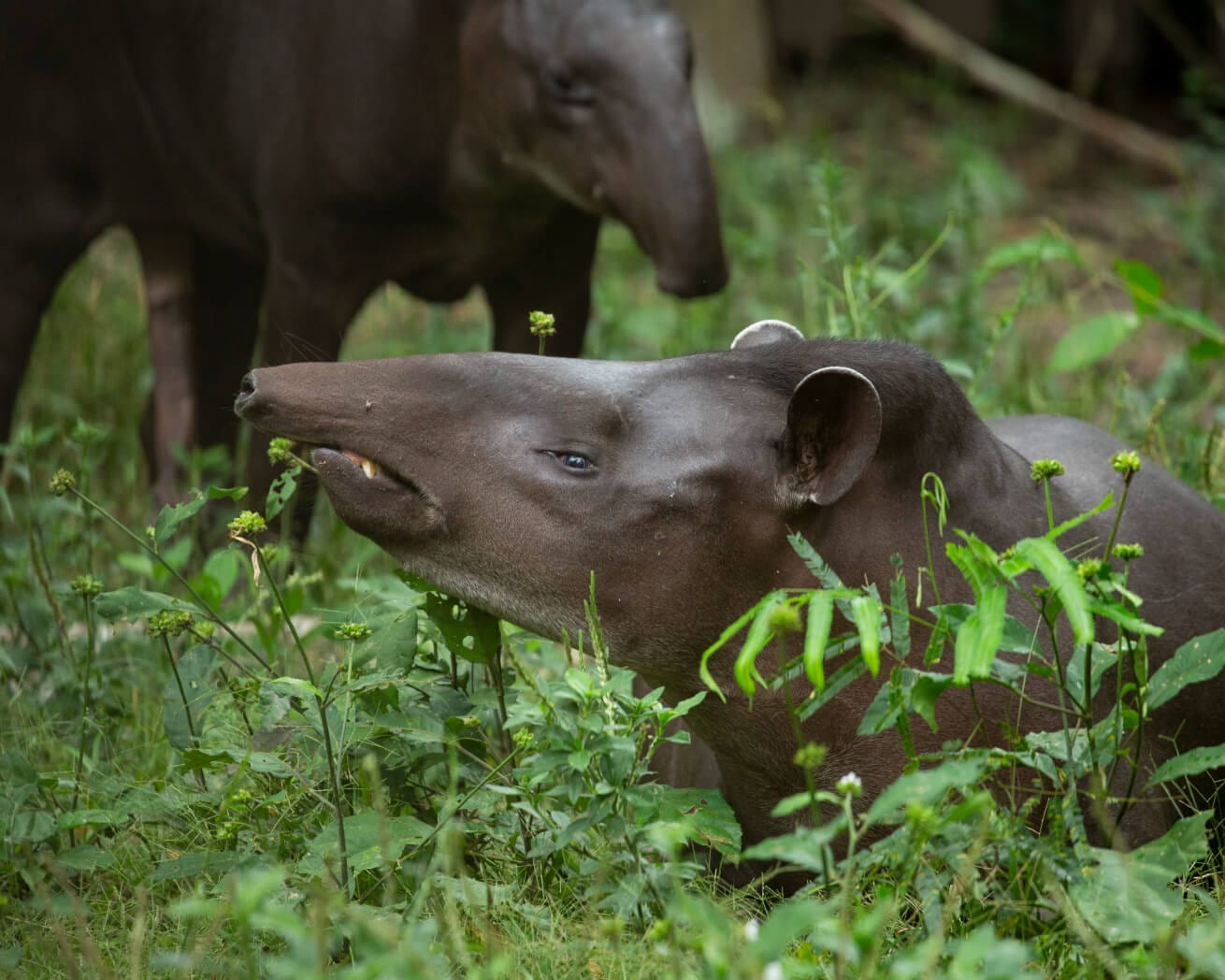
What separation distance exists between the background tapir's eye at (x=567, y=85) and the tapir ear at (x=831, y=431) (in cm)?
175

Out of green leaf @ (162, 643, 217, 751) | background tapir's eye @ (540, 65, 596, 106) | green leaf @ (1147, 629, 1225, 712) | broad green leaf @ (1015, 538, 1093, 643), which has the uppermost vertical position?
broad green leaf @ (1015, 538, 1093, 643)

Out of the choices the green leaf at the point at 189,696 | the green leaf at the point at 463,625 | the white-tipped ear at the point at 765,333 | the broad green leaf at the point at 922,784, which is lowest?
the green leaf at the point at 189,696

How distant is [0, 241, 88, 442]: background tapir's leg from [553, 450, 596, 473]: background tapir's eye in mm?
2537

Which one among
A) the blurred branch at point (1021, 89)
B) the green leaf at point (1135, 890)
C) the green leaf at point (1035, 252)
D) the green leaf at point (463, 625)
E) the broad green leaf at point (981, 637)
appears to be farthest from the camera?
the blurred branch at point (1021, 89)

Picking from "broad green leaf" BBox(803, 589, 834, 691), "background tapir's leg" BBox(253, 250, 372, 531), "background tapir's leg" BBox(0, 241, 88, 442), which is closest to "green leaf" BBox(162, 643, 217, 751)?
"background tapir's leg" BBox(253, 250, 372, 531)

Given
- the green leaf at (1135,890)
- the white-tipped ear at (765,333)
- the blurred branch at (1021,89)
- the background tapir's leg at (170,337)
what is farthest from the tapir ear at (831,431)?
the blurred branch at (1021,89)

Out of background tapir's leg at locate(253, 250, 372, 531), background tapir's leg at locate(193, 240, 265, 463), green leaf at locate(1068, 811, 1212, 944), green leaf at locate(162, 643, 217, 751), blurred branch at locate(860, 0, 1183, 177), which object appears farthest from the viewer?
blurred branch at locate(860, 0, 1183, 177)

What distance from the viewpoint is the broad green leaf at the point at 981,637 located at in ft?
6.86

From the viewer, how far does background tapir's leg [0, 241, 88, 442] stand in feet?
15.4

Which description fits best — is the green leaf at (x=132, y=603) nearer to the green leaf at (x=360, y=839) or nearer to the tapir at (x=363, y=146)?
the green leaf at (x=360, y=839)

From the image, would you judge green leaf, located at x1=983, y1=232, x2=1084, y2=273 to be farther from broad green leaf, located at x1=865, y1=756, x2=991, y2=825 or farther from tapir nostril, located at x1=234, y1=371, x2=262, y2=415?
broad green leaf, located at x1=865, y1=756, x2=991, y2=825

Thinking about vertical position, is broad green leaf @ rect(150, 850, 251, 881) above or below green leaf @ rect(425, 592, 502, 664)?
below

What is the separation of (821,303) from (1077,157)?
15.1 ft

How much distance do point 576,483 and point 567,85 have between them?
180cm
